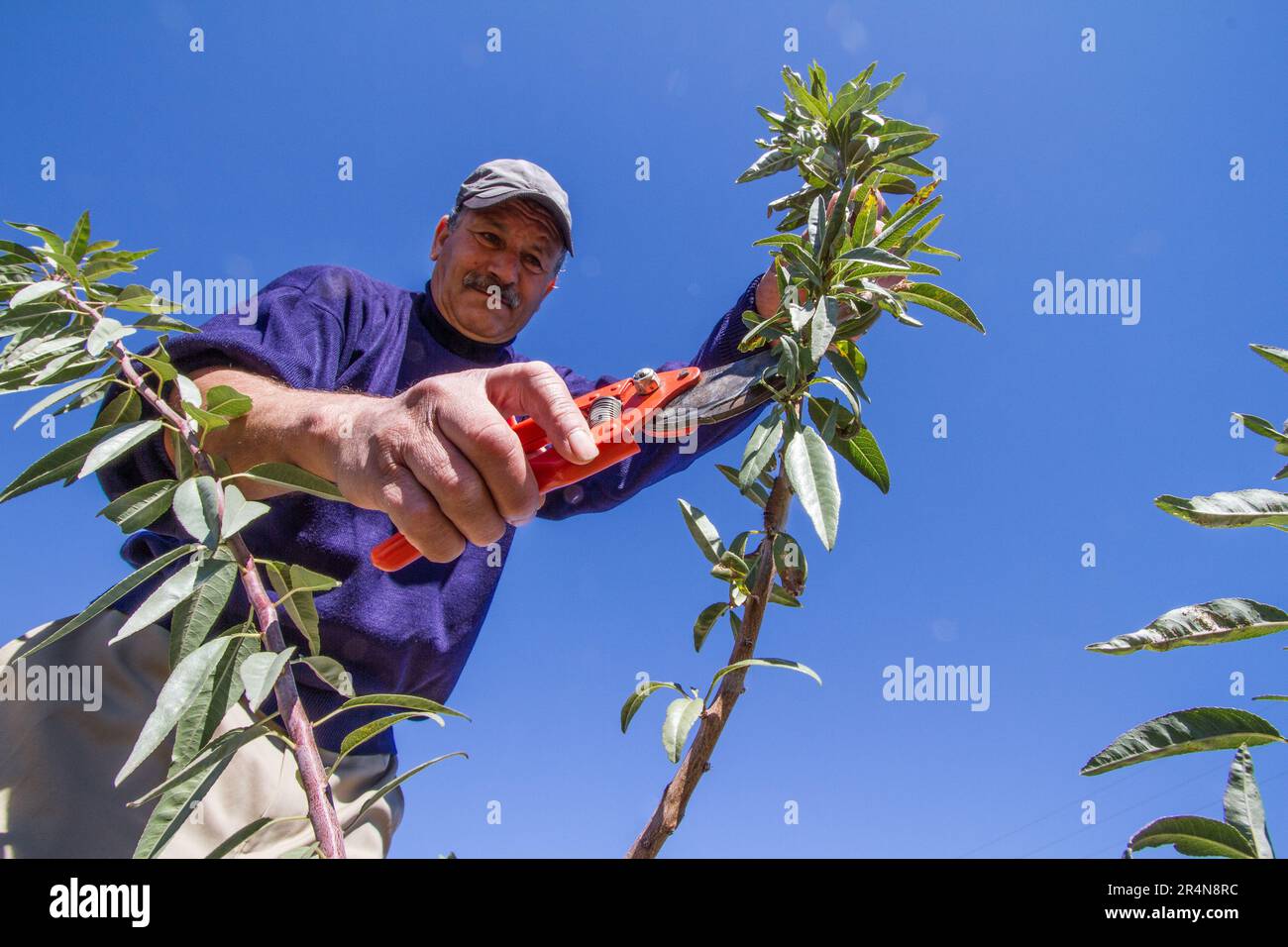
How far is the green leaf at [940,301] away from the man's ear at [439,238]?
283 cm

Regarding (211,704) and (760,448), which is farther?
(760,448)

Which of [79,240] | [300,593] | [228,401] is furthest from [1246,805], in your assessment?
[79,240]

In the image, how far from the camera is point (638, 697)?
1145 mm

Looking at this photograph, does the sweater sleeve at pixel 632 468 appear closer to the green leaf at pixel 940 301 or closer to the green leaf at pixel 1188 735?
the green leaf at pixel 940 301

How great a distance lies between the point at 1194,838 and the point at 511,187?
319cm

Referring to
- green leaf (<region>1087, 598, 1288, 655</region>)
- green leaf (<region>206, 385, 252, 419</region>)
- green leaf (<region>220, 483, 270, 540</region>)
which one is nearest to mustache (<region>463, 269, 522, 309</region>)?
green leaf (<region>206, 385, 252, 419</region>)

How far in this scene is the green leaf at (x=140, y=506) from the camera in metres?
1.05

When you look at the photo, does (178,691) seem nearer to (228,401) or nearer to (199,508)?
(199,508)

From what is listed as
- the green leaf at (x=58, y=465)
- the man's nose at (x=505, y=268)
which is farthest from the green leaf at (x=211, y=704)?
the man's nose at (x=505, y=268)

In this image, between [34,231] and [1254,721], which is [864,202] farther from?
[34,231]

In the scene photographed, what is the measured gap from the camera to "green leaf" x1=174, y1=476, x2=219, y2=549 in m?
0.96

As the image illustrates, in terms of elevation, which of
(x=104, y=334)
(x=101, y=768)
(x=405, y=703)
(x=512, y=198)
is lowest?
(x=101, y=768)

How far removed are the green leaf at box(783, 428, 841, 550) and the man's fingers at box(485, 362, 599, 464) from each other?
1.32 ft
